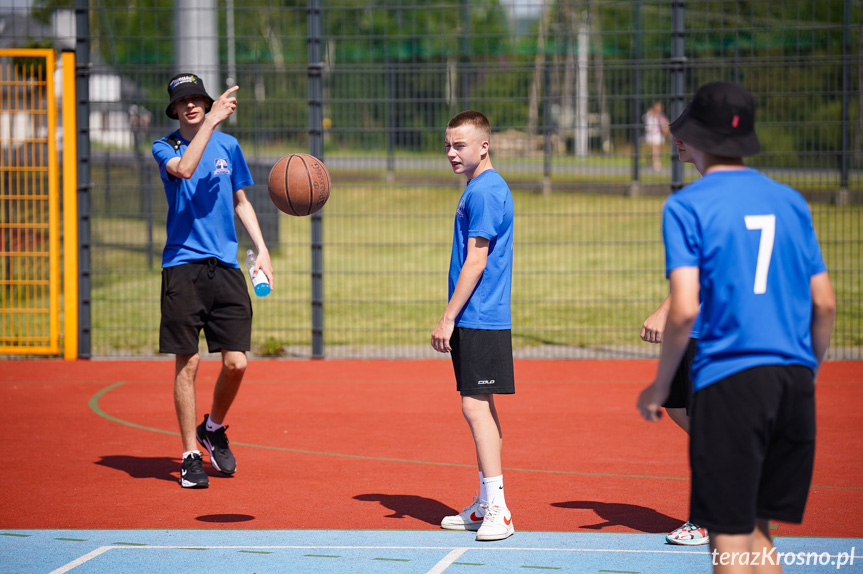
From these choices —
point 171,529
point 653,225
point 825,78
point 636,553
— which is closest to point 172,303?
point 171,529

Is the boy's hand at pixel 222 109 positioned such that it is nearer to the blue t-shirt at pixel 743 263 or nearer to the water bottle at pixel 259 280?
the water bottle at pixel 259 280

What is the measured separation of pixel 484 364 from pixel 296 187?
193 centimetres

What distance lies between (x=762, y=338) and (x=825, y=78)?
26.3ft

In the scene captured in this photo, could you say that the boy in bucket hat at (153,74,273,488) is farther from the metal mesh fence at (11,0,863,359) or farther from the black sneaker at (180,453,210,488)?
the metal mesh fence at (11,0,863,359)

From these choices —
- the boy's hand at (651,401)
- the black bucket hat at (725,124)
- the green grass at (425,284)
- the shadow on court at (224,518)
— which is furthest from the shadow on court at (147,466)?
the black bucket hat at (725,124)

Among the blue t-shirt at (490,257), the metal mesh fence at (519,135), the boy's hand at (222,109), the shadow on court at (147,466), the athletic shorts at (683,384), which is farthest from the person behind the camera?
the metal mesh fence at (519,135)

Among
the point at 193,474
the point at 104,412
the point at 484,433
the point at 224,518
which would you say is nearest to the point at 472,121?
the point at 484,433

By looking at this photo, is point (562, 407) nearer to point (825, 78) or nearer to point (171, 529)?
point (171, 529)

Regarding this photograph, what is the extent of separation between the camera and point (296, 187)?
6039mm

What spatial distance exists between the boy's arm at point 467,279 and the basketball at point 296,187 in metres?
1.68

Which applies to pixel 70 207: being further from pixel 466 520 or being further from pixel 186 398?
pixel 466 520

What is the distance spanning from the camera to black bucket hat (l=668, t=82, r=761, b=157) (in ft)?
10.2

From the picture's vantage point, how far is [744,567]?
9.75ft

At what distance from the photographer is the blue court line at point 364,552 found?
14.4 feet
